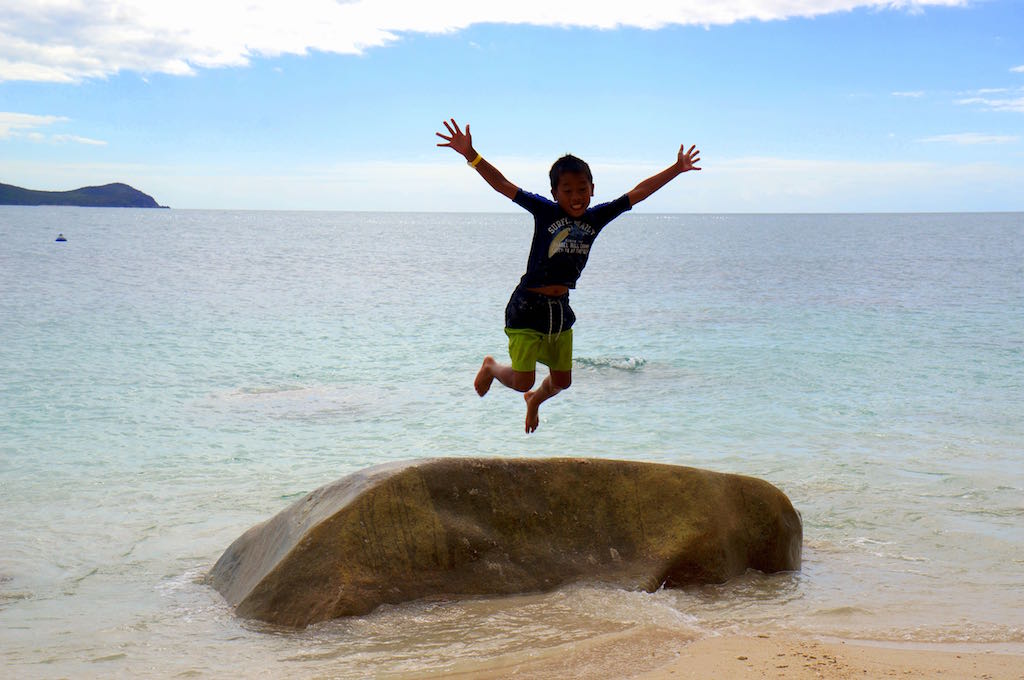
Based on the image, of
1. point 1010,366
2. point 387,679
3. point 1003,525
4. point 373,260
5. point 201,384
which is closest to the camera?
point 387,679

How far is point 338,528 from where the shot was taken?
619cm

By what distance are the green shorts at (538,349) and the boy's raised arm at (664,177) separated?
108cm

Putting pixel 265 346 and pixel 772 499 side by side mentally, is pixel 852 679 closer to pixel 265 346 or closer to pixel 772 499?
pixel 772 499

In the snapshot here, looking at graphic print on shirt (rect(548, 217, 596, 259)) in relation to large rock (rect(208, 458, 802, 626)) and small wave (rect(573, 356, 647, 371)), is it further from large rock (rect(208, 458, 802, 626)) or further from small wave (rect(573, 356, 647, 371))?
small wave (rect(573, 356, 647, 371))

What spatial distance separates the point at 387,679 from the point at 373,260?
197 feet

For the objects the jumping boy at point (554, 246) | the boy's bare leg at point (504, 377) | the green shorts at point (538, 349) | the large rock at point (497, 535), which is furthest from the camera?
the boy's bare leg at point (504, 377)

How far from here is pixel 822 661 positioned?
17.1 ft

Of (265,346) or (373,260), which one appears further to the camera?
(373,260)

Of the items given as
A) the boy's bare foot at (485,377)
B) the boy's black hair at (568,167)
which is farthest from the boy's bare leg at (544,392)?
the boy's black hair at (568,167)

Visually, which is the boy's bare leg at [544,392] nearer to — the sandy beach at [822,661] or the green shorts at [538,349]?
the green shorts at [538,349]

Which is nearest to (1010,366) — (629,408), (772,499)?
(629,408)

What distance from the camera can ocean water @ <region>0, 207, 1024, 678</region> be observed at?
19.7 ft

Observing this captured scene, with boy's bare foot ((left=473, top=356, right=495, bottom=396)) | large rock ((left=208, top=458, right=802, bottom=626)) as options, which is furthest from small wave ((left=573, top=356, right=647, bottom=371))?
large rock ((left=208, top=458, right=802, bottom=626))

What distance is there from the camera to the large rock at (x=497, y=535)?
619cm
